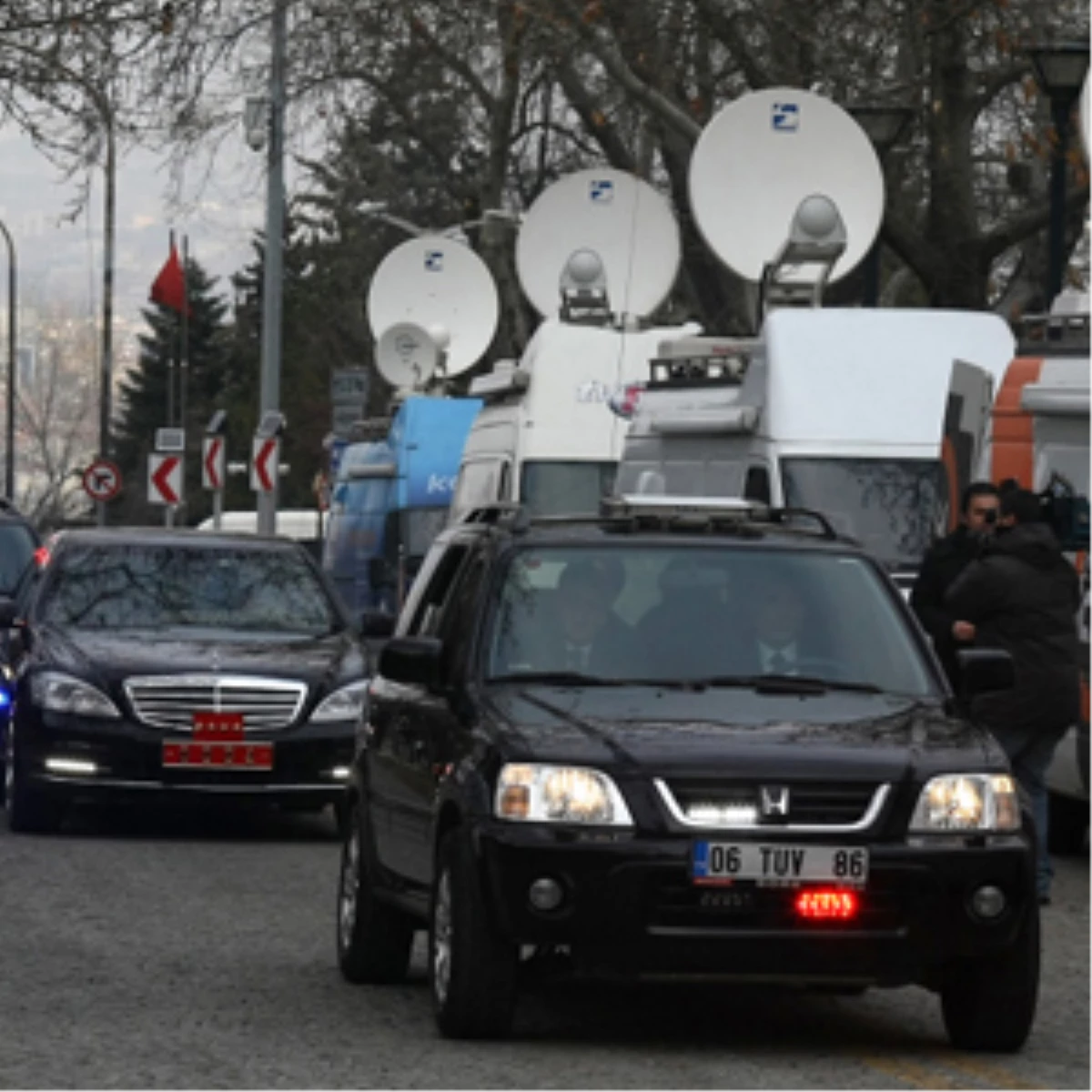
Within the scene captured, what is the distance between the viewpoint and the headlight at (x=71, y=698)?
56.2 ft

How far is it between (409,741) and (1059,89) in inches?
578

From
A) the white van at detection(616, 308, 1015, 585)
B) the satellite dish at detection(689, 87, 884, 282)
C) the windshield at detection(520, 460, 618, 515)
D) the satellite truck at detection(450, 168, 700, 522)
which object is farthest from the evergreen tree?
the white van at detection(616, 308, 1015, 585)

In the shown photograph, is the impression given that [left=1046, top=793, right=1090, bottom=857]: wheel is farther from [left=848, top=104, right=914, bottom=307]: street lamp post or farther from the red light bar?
[left=848, top=104, right=914, bottom=307]: street lamp post

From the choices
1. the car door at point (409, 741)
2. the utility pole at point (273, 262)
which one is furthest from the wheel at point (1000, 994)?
the utility pole at point (273, 262)

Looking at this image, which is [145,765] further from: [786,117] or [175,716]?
[786,117]

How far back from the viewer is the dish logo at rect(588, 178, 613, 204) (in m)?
32.6

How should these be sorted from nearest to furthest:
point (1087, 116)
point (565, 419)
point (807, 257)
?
1. point (1087, 116)
2. point (807, 257)
3. point (565, 419)

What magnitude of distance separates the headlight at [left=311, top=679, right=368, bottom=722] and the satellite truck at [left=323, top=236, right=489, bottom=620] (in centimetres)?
545

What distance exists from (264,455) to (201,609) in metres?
23.8

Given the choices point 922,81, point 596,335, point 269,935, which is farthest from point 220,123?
point 269,935

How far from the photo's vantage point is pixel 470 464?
27.6 meters

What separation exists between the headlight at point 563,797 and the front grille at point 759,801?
14 centimetres

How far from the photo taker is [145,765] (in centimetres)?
1708

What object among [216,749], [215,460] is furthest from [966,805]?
[215,460]
